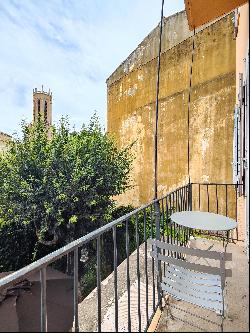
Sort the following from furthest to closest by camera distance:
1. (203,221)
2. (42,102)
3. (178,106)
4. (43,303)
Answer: (42,102) < (178,106) < (203,221) < (43,303)

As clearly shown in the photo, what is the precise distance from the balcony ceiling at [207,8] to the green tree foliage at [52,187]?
672 centimetres

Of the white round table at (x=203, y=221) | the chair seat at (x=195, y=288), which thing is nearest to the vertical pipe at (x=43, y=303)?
the chair seat at (x=195, y=288)

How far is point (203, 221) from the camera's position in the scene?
326 centimetres

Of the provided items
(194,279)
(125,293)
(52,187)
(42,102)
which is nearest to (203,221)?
(194,279)

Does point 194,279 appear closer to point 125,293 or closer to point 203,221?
point 203,221

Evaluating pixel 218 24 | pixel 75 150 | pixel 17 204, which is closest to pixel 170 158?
pixel 75 150

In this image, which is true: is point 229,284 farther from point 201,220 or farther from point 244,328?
point 244,328

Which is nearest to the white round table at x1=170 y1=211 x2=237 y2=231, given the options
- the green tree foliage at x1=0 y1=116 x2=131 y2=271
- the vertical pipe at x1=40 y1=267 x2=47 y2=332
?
the vertical pipe at x1=40 y1=267 x2=47 y2=332

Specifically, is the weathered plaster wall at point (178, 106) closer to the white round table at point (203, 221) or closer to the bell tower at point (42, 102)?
the white round table at point (203, 221)

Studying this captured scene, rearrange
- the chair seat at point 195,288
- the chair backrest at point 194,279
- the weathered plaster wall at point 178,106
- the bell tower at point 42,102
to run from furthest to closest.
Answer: the bell tower at point 42,102
the weathered plaster wall at point 178,106
the chair seat at point 195,288
the chair backrest at point 194,279

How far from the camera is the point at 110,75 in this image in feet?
50.0

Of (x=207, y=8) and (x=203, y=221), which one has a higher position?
(x=207, y=8)

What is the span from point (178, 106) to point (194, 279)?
914 centimetres

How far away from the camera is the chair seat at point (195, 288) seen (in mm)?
2004
